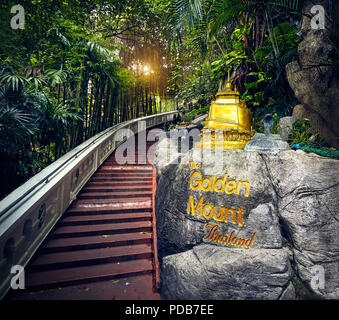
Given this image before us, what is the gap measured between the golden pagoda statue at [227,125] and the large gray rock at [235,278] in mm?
2038

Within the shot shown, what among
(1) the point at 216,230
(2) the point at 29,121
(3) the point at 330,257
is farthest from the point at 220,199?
(2) the point at 29,121

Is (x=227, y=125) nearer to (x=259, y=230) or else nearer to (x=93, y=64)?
(x=259, y=230)

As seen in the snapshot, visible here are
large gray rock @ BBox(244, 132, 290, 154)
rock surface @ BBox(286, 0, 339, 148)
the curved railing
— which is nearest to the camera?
the curved railing

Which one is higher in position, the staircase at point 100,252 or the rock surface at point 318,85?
the rock surface at point 318,85

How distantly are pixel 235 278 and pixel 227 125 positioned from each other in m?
2.98

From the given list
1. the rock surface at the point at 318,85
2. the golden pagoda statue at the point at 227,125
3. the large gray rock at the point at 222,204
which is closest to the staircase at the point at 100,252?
the large gray rock at the point at 222,204

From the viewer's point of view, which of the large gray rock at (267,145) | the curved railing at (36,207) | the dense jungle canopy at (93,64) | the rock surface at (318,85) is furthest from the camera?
the dense jungle canopy at (93,64)

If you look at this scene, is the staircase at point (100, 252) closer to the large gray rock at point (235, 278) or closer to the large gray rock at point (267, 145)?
the large gray rock at point (235, 278)

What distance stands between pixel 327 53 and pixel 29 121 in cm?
653

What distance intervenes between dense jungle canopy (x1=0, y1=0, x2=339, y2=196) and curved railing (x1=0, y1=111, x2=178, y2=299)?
1.02 meters

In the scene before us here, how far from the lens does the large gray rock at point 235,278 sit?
9.04 ft

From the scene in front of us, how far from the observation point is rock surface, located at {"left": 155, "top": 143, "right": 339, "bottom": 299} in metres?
2.79

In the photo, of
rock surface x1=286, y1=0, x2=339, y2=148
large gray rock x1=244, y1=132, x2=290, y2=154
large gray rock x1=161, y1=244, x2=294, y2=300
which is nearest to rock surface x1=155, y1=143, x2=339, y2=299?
large gray rock x1=161, y1=244, x2=294, y2=300

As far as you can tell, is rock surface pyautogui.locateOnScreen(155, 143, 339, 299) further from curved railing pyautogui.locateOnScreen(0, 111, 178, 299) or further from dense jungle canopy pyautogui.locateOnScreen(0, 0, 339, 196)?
dense jungle canopy pyautogui.locateOnScreen(0, 0, 339, 196)
